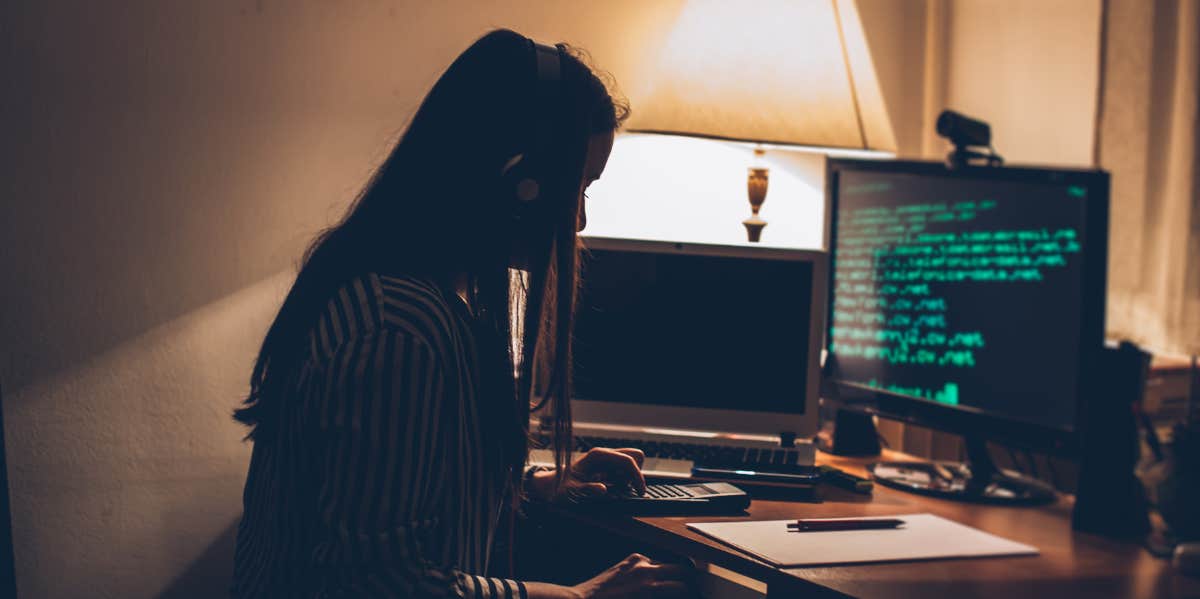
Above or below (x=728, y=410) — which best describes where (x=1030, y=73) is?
above

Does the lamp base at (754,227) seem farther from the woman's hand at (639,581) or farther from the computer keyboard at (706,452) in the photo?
the woman's hand at (639,581)

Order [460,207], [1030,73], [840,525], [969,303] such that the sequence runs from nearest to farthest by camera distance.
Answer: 1. [460,207]
2. [840,525]
3. [969,303]
4. [1030,73]

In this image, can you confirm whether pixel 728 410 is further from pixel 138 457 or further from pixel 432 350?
pixel 138 457

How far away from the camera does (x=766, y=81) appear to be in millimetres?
1613

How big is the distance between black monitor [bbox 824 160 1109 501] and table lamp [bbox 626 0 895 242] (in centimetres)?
11

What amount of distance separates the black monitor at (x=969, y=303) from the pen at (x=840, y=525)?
233 mm

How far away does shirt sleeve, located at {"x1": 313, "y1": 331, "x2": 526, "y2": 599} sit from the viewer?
75 cm

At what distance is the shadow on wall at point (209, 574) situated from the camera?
1.54 meters

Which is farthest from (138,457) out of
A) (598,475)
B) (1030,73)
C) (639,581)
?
(1030,73)

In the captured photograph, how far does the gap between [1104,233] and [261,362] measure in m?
1.02

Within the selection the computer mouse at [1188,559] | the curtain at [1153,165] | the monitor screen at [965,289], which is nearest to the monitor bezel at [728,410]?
the monitor screen at [965,289]

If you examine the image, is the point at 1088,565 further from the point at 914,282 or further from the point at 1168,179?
the point at 1168,179

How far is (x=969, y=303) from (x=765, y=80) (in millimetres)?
534

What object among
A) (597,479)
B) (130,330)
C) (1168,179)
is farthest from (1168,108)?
(130,330)
